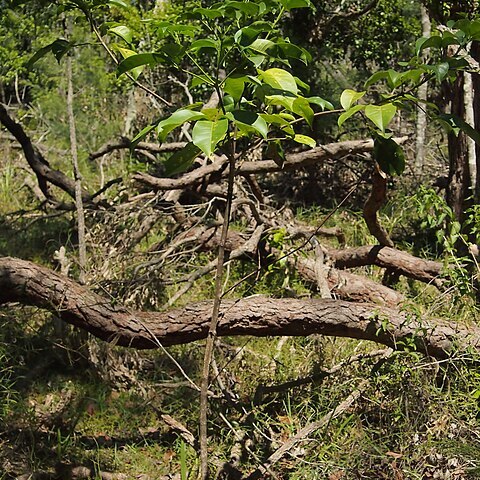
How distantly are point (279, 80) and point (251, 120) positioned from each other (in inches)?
8.3

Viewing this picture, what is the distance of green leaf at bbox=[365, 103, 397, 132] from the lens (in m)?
1.91

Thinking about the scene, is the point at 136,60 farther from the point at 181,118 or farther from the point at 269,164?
the point at 269,164

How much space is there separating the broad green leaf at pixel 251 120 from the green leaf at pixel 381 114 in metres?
0.27

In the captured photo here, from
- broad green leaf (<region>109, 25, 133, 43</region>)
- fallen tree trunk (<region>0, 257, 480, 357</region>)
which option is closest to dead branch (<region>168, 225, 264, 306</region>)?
fallen tree trunk (<region>0, 257, 480, 357</region>)

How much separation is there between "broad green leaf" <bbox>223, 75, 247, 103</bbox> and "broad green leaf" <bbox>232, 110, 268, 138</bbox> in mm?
37

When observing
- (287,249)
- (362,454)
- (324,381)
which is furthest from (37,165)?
(362,454)

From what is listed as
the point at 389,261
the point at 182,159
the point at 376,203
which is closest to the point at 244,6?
the point at 182,159

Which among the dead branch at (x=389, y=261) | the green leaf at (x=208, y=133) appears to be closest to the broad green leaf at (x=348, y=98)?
the green leaf at (x=208, y=133)

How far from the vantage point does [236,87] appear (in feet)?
6.47

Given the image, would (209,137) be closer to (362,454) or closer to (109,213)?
(362,454)

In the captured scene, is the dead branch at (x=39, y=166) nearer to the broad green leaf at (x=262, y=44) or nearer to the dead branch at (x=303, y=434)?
the dead branch at (x=303, y=434)

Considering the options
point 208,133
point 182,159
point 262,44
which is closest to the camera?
point 208,133

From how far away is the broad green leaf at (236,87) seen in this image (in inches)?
77.4

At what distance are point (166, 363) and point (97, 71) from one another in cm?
682
